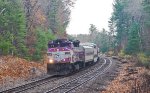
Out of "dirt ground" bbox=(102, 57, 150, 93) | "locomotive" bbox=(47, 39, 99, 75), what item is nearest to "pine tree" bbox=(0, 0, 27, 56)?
"locomotive" bbox=(47, 39, 99, 75)

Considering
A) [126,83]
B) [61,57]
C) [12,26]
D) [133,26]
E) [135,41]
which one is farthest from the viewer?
[133,26]

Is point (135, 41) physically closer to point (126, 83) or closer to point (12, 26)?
point (12, 26)

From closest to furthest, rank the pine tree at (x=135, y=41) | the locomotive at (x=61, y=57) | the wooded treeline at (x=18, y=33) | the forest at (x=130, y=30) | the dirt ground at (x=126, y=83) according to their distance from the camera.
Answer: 1. the dirt ground at (x=126, y=83)
2. the locomotive at (x=61, y=57)
3. the wooded treeline at (x=18, y=33)
4. the forest at (x=130, y=30)
5. the pine tree at (x=135, y=41)

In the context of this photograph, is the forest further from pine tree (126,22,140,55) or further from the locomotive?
the locomotive

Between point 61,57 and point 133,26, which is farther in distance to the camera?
point 133,26

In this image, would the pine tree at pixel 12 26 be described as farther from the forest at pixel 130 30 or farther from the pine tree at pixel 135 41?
the pine tree at pixel 135 41

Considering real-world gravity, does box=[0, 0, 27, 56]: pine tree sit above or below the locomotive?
above

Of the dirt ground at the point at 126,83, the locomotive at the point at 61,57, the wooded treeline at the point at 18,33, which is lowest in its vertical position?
the dirt ground at the point at 126,83

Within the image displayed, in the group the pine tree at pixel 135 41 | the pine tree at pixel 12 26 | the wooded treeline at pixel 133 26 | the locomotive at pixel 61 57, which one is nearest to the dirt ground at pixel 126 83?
the locomotive at pixel 61 57

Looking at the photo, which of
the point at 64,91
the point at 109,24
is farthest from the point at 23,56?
the point at 109,24

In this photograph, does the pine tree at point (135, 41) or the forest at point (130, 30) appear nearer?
the forest at point (130, 30)

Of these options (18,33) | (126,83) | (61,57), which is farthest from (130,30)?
(126,83)

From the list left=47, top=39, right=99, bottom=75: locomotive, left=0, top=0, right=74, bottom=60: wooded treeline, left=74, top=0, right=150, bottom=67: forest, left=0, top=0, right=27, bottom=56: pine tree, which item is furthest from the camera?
left=74, top=0, right=150, bottom=67: forest

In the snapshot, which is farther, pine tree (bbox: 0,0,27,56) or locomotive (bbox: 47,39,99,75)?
pine tree (bbox: 0,0,27,56)
